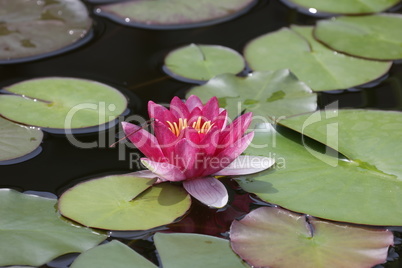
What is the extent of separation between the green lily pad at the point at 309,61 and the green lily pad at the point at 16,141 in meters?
1.07

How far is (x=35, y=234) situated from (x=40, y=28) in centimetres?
147

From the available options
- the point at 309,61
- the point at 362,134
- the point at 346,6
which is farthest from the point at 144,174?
the point at 346,6

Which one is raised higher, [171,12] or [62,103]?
[171,12]

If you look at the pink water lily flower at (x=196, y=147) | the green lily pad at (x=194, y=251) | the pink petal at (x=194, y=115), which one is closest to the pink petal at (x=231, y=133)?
the pink water lily flower at (x=196, y=147)

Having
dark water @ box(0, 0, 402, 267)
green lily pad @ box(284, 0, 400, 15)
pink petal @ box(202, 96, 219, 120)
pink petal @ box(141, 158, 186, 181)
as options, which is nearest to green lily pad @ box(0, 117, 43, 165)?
dark water @ box(0, 0, 402, 267)

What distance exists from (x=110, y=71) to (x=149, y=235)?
3.79 feet

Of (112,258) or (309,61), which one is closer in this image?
(112,258)

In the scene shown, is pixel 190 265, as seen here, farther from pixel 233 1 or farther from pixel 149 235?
pixel 233 1

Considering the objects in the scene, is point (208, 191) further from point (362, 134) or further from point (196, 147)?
point (362, 134)

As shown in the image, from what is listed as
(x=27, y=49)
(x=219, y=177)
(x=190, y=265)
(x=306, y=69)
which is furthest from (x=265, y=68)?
(x=190, y=265)

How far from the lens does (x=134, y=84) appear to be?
8.54 ft

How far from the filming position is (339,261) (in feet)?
5.29

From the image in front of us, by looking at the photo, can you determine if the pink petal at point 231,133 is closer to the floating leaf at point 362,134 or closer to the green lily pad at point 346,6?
the floating leaf at point 362,134

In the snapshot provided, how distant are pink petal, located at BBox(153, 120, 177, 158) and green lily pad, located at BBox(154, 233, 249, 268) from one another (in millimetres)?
285
